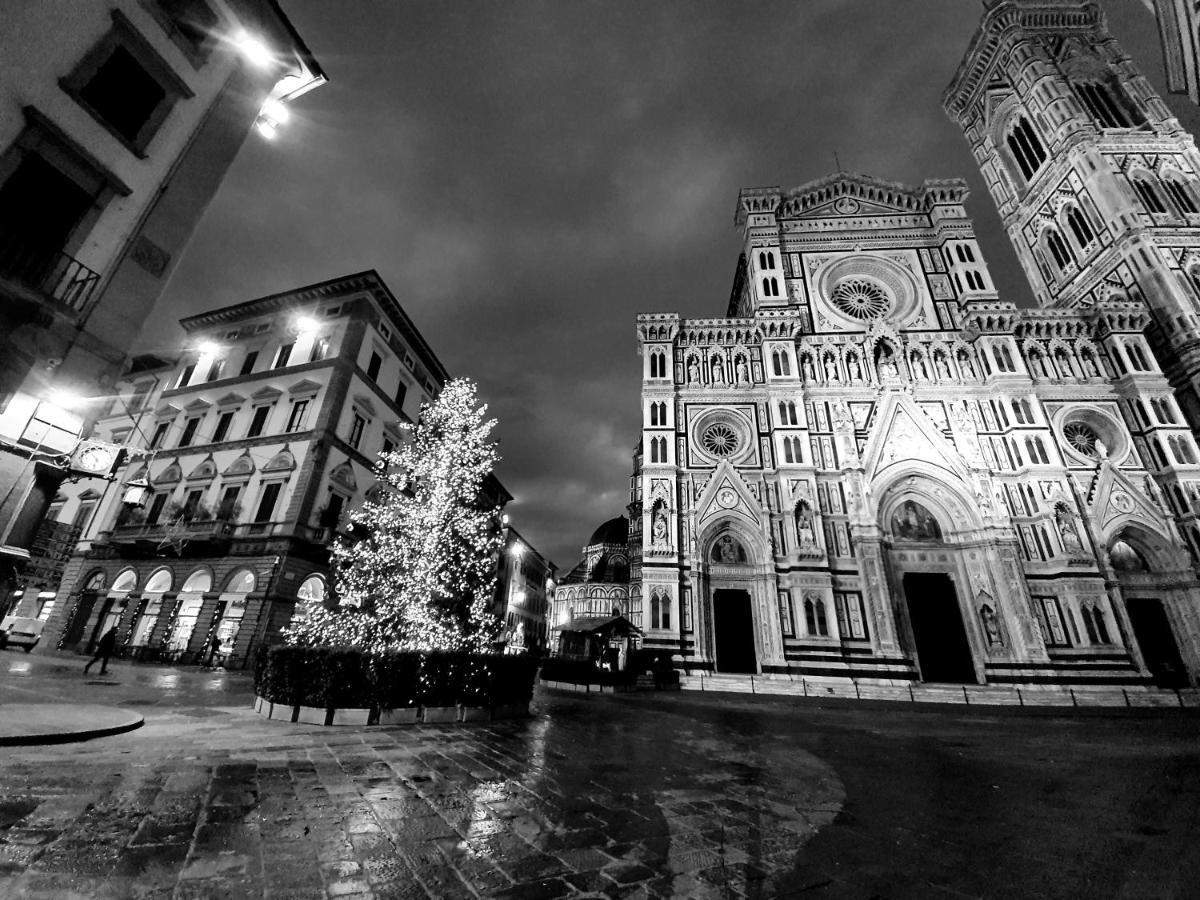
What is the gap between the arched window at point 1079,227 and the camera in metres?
28.8

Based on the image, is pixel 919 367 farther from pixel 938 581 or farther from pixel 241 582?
pixel 241 582

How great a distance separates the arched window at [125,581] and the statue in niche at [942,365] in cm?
3883

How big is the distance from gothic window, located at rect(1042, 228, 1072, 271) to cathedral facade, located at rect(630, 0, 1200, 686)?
24 centimetres

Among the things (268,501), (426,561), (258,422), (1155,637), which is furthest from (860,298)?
(258,422)

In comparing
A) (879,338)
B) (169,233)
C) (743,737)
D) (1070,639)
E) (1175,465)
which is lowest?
(743,737)

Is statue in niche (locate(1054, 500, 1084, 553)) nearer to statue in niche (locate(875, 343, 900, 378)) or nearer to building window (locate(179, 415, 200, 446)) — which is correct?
statue in niche (locate(875, 343, 900, 378))

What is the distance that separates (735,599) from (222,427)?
83.5 ft

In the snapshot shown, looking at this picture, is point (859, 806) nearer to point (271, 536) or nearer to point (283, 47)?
point (283, 47)

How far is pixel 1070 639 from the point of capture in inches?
720

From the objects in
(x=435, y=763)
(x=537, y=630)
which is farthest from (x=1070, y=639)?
(x=537, y=630)

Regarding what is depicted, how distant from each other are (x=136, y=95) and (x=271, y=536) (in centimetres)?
1510

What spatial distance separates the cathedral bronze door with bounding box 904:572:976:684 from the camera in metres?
19.5

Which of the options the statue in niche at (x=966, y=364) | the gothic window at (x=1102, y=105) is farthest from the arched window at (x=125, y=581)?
the gothic window at (x=1102, y=105)

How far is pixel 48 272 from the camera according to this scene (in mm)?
7426
